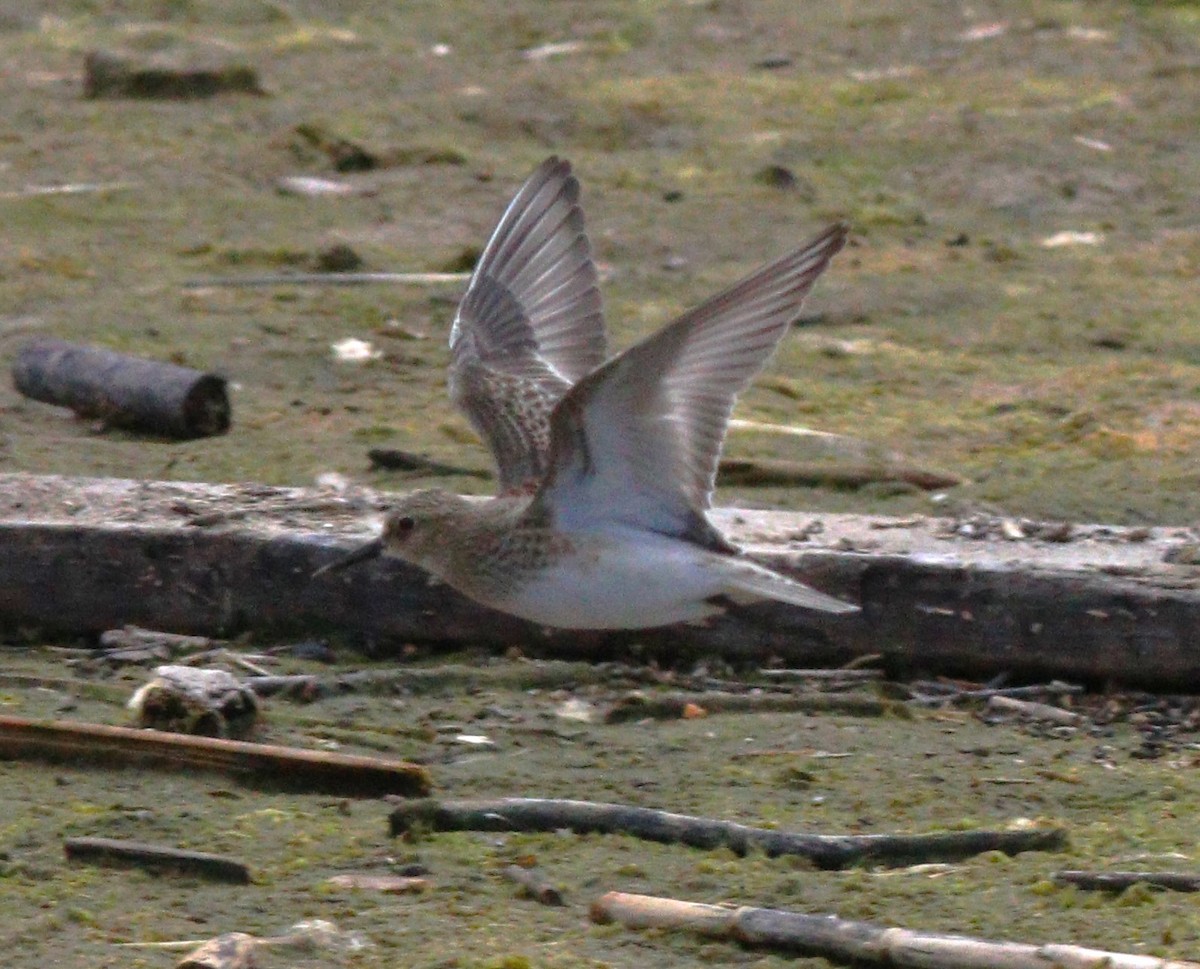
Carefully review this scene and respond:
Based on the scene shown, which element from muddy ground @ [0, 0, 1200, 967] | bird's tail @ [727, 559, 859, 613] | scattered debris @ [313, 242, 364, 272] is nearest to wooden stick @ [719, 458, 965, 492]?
muddy ground @ [0, 0, 1200, 967]

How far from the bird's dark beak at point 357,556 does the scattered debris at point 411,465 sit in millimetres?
1045

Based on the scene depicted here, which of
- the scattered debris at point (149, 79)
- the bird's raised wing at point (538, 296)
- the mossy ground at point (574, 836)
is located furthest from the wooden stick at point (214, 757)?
the scattered debris at point (149, 79)

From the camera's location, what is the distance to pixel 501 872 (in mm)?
3412

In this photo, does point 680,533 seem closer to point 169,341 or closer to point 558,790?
point 558,790

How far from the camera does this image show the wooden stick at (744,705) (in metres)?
4.25

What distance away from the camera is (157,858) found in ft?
11.1

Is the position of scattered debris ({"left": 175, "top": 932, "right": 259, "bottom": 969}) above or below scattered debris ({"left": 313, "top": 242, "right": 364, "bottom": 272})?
below

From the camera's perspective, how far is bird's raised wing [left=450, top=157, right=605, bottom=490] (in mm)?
5281

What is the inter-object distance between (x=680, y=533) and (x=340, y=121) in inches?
225

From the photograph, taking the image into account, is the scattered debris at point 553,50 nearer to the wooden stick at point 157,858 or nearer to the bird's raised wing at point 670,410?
the bird's raised wing at point 670,410

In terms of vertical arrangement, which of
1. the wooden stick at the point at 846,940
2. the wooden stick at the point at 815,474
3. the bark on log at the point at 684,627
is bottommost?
the wooden stick at the point at 846,940

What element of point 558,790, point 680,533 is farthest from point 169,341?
point 558,790

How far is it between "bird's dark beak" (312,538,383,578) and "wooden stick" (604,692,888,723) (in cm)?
61

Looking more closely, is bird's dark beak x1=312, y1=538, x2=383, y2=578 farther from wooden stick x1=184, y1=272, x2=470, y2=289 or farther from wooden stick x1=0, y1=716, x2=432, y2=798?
wooden stick x1=184, y1=272, x2=470, y2=289
